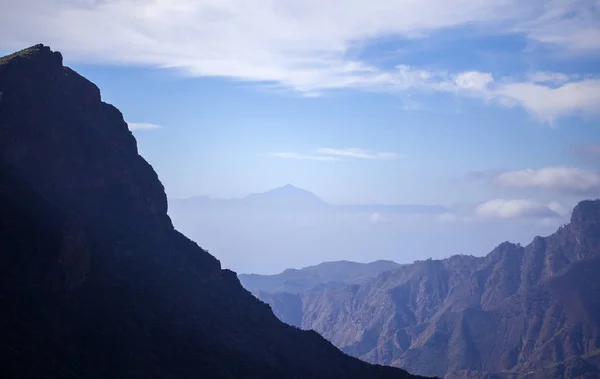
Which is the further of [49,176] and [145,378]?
[49,176]

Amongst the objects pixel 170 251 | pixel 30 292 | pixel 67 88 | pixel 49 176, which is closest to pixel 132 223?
pixel 170 251

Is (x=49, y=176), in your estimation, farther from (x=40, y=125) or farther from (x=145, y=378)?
(x=145, y=378)

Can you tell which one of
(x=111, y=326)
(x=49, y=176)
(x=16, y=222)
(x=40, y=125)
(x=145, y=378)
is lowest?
(x=145, y=378)

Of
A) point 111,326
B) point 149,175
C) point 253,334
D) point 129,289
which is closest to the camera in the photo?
point 111,326

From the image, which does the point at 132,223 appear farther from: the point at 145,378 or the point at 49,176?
the point at 145,378

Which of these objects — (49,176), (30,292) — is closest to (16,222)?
(30,292)

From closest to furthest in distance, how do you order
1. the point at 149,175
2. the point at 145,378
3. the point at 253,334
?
the point at 145,378 → the point at 253,334 → the point at 149,175

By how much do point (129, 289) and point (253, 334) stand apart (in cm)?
2984

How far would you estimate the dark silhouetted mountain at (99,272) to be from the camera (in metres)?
106

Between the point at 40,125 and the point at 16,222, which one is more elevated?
the point at 40,125

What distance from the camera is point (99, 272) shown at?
12394cm

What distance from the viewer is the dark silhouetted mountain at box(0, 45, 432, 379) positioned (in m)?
106

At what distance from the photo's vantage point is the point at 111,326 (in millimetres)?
114438

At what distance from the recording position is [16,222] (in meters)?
113
